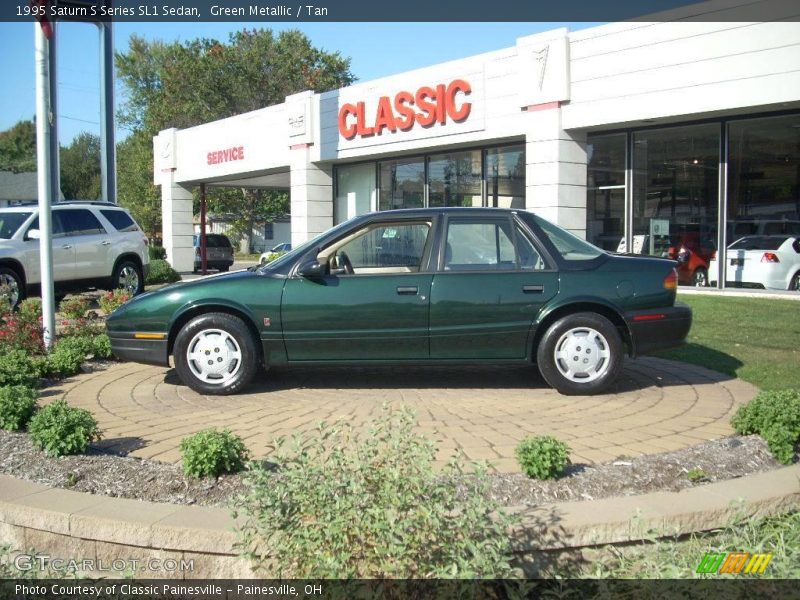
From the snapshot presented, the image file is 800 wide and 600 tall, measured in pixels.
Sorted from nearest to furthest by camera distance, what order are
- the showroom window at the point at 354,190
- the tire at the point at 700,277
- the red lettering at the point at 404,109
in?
1. the tire at the point at 700,277
2. the red lettering at the point at 404,109
3. the showroom window at the point at 354,190

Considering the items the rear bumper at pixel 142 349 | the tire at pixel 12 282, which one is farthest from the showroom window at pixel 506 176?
the rear bumper at pixel 142 349

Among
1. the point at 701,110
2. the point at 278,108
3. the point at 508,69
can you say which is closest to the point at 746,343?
the point at 701,110

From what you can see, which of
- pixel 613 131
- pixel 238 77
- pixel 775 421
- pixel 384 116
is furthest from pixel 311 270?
pixel 238 77

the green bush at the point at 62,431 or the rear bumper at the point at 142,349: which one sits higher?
the rear bumper at the point at 142,349

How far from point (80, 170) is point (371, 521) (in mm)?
76799

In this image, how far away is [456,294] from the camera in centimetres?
636

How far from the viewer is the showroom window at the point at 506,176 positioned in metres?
17.4

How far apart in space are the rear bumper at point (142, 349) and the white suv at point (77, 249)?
7022 millimetres

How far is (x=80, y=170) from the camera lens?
72.4m

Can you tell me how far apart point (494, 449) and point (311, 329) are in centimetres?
220

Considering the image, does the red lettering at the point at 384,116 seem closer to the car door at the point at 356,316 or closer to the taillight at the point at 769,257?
the taillight at the point at 769,257

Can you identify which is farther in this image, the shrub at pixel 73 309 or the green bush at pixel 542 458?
the shrub at pixel 73 309

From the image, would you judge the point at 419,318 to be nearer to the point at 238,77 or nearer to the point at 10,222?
the point at 10,222

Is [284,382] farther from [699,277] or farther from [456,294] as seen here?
[699,277]
